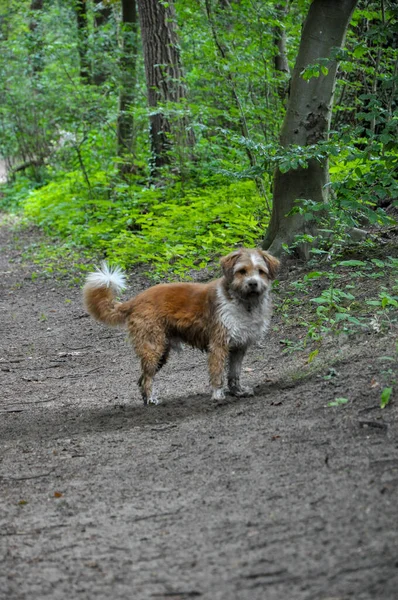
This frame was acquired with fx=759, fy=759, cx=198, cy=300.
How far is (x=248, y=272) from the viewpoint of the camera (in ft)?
21.8

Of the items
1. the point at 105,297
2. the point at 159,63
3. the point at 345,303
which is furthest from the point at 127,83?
the point at 105,297

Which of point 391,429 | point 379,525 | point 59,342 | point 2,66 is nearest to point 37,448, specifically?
point 391,429

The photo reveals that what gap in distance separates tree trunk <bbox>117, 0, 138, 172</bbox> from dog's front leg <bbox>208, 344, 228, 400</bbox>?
486 inches

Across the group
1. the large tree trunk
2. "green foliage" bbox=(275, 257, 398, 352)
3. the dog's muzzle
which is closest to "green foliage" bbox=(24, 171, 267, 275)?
the large tree trunk

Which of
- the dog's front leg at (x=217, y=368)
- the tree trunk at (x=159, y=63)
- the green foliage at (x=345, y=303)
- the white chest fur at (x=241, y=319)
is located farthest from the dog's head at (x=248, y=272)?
the tree trunk at (x=159, y=63)

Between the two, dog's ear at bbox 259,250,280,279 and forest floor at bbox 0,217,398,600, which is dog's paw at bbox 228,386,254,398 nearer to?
forest floor at bbox 0,217,398,600

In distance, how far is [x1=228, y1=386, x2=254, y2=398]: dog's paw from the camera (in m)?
6.85

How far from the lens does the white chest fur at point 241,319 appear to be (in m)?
6.83

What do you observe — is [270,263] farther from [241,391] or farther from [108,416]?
[108,416]

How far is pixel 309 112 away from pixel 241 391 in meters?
4.73

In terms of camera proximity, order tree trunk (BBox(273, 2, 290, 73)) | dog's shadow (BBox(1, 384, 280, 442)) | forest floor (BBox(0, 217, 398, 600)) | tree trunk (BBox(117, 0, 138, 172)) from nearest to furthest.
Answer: forest floor (BBox(0, 217, 398, 600))
dog's shadow (BBox(1, 384, 280, 442))
tree trunk (BBox(273, 2, 290, 73))
tree trunk (BBox(117, 0, 138, 172))

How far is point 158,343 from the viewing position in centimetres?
709

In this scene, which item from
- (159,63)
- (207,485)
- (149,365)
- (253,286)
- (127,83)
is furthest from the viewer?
(127,83)

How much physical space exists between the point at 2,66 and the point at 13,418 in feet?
70.5
